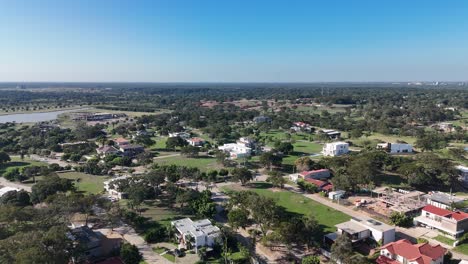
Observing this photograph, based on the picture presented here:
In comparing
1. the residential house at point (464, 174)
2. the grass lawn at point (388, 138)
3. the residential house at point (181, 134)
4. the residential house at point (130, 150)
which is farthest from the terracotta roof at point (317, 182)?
the residential house at point (181, 134)

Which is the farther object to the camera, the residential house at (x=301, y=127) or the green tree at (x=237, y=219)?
the residential house at (x=301, y=127)

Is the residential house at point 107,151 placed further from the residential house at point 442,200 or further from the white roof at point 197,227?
the residential house at point 442,200

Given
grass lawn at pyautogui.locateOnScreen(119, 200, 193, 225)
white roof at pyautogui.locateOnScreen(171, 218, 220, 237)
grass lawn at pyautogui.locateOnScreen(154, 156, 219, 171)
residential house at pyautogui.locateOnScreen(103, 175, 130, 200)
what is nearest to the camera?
white roof at pyautogui.locateOnScreen(171, 218, 220, 237)

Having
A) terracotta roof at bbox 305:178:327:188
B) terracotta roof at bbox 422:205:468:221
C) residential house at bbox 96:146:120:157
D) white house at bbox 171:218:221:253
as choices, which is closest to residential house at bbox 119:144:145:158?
residential house at bbox 96:146:120:157

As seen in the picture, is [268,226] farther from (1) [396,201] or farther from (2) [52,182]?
(2) [52,182]

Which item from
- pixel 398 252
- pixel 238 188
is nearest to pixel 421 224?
pixel 398 252

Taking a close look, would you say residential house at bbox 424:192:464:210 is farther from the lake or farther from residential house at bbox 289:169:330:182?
the lake
